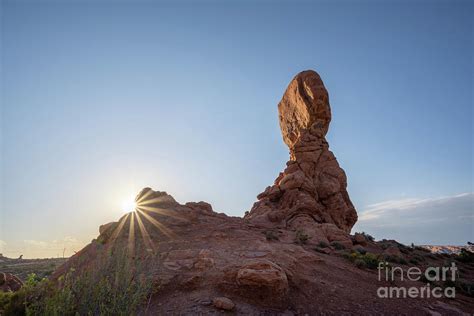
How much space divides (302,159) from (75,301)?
1067 inches

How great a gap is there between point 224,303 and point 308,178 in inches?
868

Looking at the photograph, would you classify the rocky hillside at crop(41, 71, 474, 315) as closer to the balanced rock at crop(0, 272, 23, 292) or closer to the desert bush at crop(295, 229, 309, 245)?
the desert bush at crop(295, 229, 309, 245)

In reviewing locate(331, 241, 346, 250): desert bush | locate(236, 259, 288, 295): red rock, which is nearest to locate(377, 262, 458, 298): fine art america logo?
locate(331, 241, 346, 250): desert bush

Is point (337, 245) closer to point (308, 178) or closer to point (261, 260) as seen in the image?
point (261, 260)

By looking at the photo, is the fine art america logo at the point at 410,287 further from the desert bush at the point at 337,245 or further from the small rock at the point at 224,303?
the small rock at the point at 224,303

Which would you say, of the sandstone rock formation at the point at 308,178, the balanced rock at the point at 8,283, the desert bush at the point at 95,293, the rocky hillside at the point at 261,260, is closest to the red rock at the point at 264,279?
the rocky hillside at the point at 261,260

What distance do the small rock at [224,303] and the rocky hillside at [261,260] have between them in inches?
1.1

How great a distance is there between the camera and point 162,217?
A: 56.9 feet

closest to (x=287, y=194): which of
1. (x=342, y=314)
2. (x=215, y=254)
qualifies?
(x=215, y=254)

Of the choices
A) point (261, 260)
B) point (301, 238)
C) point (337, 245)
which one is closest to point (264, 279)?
point (261, 260)

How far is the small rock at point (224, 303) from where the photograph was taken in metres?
8.09

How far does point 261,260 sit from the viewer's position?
10133 mm

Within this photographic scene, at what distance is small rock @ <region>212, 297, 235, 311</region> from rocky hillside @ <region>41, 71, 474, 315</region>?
29 millimetres

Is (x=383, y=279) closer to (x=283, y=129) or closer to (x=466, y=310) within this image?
(x=466, y=310)
